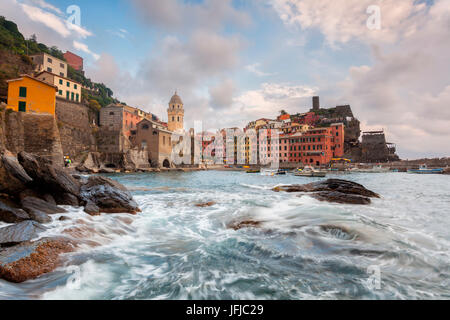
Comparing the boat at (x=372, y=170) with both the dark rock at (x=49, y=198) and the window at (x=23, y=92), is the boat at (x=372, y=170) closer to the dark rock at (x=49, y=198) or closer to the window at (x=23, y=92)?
the dark rock at (x=49, y=198)

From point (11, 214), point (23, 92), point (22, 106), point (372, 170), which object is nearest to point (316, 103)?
point (372, 170)

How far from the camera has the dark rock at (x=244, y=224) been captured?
6289mm

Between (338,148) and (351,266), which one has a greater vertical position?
(338,148)

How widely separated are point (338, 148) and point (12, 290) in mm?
67122

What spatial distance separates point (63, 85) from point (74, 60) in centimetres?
4025

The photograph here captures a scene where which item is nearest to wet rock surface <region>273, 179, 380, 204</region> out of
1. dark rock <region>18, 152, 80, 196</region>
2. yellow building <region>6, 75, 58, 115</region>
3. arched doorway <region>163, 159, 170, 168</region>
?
dark rock <region>18, 152, 80, 196</region>

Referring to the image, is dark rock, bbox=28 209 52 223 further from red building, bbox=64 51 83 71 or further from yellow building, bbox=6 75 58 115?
red building, bbox=64 51 83 71

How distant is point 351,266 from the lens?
149 inches

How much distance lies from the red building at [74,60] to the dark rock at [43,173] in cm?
7972

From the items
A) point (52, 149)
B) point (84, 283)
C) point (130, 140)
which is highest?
point (130, 140)

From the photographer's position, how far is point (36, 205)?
6.26 meters
